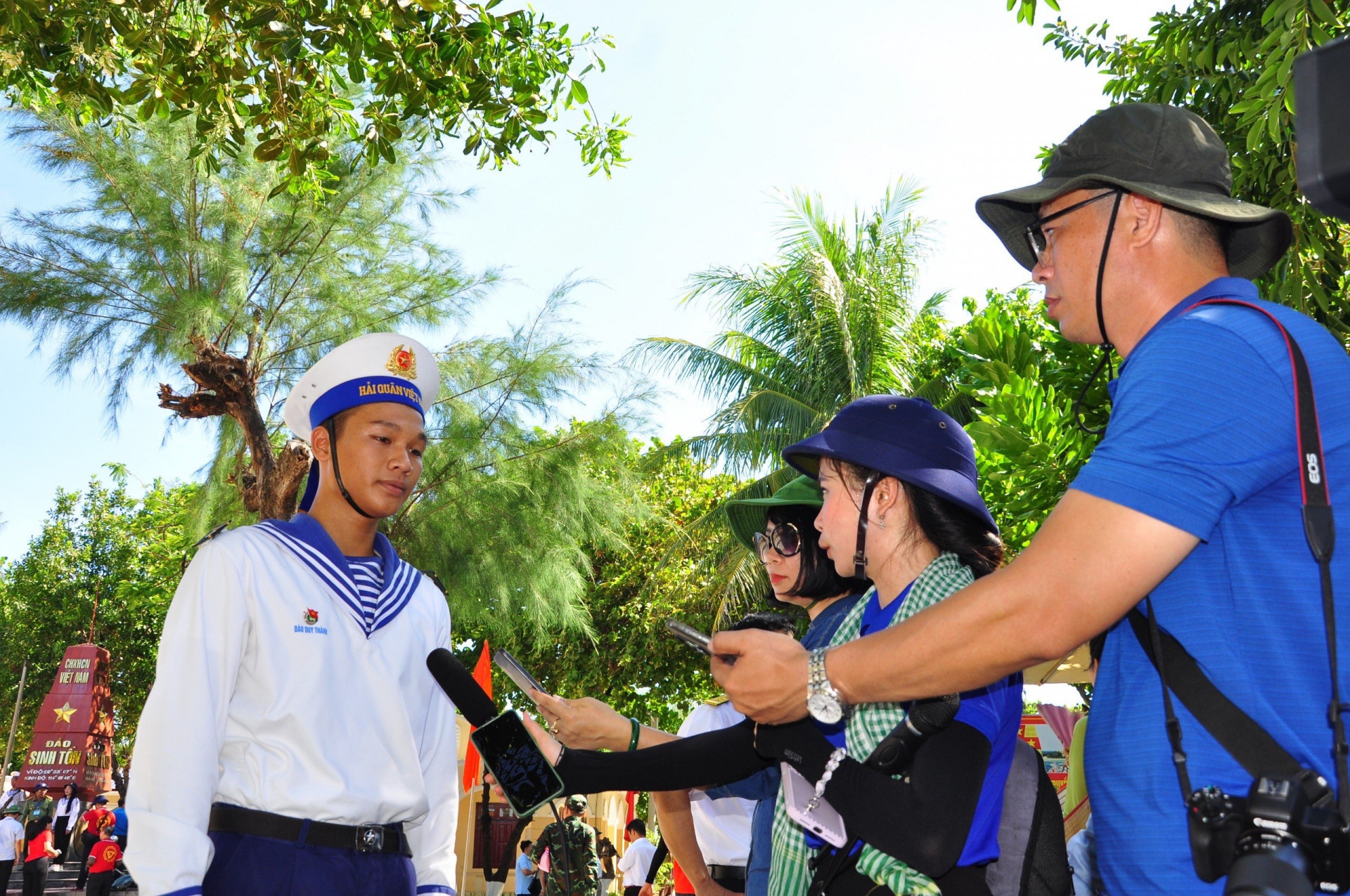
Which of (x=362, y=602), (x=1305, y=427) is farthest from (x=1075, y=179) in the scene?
(x=362, y=602)

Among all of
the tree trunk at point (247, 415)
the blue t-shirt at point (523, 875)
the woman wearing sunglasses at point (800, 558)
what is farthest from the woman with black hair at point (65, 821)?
the woman wearing sunglasses at point (800, 558)

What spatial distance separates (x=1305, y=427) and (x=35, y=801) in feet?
91.2

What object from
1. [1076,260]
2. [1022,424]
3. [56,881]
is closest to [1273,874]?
[1076,260]

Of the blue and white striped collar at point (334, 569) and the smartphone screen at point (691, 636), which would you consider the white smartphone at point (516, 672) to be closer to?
the blue and white striped collar at point (334, 569)

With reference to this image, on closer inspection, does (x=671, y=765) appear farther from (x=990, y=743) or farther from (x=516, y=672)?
(x=990, y=743)

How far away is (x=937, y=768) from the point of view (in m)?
2.05

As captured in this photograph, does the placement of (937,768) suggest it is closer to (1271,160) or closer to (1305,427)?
(1305,427)

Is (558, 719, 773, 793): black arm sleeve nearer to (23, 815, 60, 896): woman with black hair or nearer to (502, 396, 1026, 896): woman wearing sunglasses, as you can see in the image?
(502, 396, 1026, 896): woman wearing sunglasses

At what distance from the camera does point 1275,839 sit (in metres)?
1.37

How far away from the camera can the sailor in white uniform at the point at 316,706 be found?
2482mm

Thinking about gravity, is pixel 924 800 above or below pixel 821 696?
below

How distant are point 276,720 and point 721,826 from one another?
355cm

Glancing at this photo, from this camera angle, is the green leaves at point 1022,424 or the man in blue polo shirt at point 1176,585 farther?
the green leaves at point 1022,424

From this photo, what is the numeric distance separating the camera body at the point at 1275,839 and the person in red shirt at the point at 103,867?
55.2 ft
